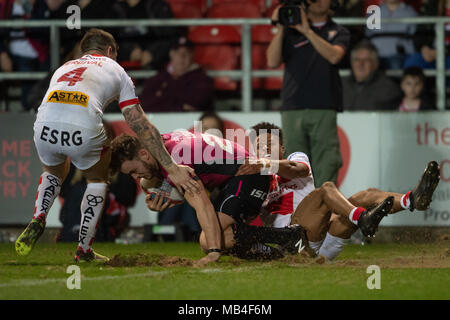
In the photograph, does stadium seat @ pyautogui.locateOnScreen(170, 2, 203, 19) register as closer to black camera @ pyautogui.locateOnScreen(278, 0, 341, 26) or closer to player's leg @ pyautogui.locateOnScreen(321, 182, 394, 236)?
black camera @ pyautogui.locateOnScreen(278, 0, 341, 26)

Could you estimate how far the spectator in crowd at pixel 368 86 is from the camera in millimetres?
10141

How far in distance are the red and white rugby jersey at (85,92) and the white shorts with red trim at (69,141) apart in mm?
49

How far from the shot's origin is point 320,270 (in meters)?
5.90

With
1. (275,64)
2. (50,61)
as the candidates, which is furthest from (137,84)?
(275,64)

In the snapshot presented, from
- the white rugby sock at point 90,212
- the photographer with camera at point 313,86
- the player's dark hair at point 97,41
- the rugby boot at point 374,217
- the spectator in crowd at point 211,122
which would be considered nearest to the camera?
the rugby boot at point 374,217

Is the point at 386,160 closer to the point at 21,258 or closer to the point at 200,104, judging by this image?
the point at 200,104

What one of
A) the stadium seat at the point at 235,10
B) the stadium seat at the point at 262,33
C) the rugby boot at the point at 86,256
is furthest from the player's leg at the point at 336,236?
the stadium seat at the point at 235,10

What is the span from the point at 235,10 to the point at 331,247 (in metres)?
5.59

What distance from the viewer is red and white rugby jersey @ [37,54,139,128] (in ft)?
20.9

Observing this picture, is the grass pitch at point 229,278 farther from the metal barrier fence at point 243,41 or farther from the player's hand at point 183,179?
the metal barrier fence at point 243,41

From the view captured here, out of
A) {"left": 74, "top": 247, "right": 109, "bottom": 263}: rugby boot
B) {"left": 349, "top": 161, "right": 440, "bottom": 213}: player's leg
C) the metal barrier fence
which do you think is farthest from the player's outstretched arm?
the metal barrier fence

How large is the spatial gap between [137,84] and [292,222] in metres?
5.01

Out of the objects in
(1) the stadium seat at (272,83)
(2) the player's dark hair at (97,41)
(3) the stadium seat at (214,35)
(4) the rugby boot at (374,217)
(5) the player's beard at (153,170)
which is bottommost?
(4) the rugby boot at (374,217)
